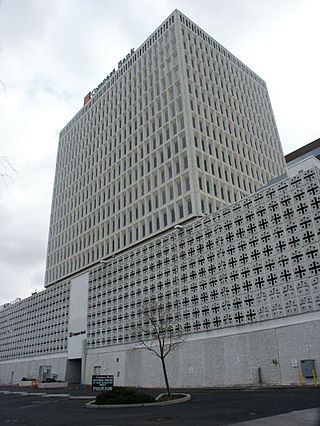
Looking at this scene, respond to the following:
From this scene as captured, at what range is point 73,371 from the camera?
61.7 metres

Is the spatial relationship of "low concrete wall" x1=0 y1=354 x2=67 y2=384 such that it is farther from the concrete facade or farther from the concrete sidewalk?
the concrete sidewalk

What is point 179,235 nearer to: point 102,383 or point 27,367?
point 102,383

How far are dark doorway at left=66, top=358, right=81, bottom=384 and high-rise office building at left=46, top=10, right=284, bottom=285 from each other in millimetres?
17281

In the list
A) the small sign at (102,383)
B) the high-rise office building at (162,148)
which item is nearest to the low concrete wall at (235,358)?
the small sign at (102,383)

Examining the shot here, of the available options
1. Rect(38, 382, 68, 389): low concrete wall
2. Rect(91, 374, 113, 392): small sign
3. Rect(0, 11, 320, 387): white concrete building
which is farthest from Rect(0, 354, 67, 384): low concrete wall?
Rect(91, 374, 113, 392): small sign

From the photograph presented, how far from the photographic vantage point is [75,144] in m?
87.0

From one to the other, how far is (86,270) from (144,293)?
21353 mm

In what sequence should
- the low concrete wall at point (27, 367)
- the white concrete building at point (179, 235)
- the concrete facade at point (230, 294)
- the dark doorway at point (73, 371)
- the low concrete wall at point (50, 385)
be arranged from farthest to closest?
the low concrete wall at point (27, 367) < the dark doorway at point (73, 371) < the low concrete wall at point (50, 385) < the white concrete building at point (179, 235) < the concrete facade at point (230, 294)

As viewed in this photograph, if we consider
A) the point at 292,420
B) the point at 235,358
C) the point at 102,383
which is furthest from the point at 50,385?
the point at 292,420

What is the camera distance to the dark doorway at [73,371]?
200ft

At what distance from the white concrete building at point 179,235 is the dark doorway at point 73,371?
20 centimetres

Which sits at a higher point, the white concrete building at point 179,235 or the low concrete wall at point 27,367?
the white concrete building at point 179,235

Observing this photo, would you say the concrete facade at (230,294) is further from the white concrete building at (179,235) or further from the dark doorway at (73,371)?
the dark doorway at (73,371)

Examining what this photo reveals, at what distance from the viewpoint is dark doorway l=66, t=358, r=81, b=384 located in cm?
6084
